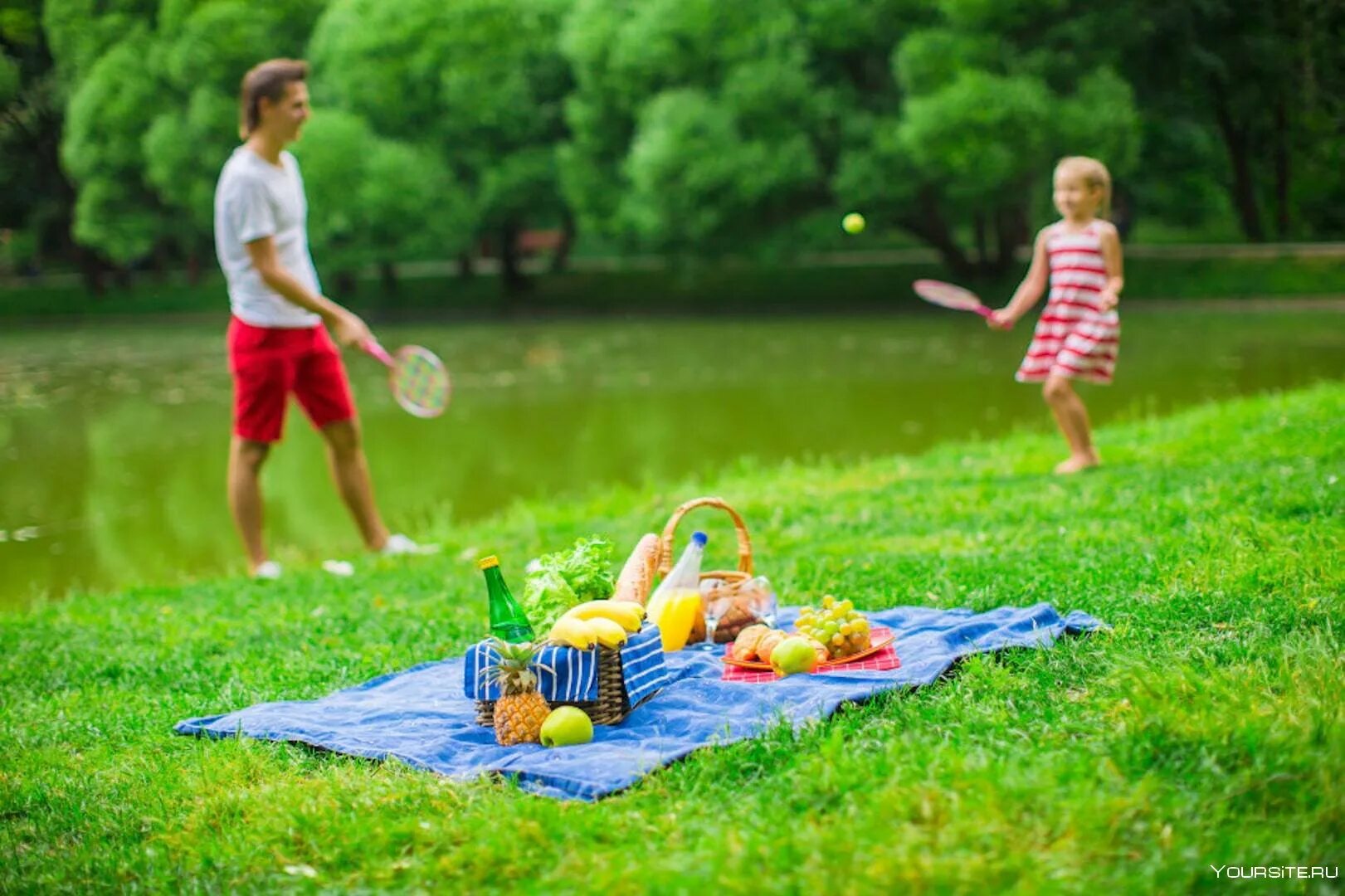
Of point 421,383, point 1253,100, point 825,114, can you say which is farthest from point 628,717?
point 1253,100

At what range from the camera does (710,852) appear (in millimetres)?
2947

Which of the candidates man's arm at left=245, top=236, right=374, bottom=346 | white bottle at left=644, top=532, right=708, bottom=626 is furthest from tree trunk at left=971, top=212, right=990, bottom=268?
white bottle at left=644, top=532, right=708, bottom=626

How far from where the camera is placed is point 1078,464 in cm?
776

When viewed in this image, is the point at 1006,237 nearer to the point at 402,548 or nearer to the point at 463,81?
the point at 463,81

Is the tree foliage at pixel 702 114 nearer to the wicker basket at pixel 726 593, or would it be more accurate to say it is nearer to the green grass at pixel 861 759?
the green grass at pixel 861 759

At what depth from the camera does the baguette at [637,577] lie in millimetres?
4516

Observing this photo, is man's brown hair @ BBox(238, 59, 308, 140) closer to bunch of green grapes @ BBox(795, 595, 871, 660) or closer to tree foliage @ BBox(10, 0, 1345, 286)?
bunch of green grapes @ BBox(795, 595, 871, 660)

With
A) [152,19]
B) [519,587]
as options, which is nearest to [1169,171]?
[152,19]

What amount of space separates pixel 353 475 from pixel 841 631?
12.3 feet

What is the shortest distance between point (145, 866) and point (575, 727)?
1.09 m

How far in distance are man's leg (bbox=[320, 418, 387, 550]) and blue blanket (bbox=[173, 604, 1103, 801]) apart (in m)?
2.70

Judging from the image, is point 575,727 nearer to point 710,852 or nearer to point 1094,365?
point 710,852

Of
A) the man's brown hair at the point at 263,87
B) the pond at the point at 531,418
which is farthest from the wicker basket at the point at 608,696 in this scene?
the pond at the point at 531,418

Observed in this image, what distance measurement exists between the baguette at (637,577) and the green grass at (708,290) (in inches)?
838
